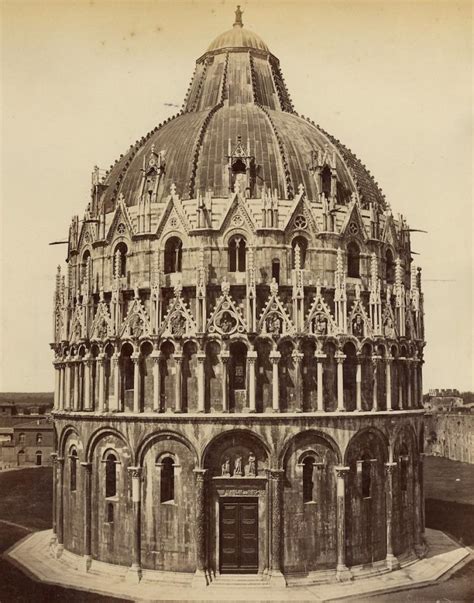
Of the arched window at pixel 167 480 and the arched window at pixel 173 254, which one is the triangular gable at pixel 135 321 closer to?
the arched window at pixel 173 254

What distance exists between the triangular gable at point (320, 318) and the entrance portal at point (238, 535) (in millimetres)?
8678

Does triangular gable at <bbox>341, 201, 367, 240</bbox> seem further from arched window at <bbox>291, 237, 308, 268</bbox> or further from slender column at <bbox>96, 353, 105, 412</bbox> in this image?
slender column at <bbox>96, 353, 105, 412</bbox>

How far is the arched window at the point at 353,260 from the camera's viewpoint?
40.8 metres

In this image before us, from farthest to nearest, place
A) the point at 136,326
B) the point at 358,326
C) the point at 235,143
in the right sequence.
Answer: the point at 235,143 < the point at 358,326 < the point at 136,326

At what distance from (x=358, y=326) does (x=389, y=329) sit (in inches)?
92.3

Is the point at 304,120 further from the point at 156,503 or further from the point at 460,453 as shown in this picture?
the point at 460,453

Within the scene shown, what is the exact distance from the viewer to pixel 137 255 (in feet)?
131

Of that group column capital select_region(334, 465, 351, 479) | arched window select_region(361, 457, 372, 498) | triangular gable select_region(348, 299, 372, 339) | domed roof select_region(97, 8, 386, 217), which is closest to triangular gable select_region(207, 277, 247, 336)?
domed roof select_region(97, 8, 386, 217)

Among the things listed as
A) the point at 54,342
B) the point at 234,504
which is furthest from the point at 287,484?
the point at 54,342

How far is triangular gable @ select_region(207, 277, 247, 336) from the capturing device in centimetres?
3688

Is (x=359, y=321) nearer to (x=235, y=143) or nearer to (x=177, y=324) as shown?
(x=177, y=324)

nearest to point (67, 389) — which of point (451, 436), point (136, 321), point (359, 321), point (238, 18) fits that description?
point (136, 321)

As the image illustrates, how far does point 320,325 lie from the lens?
124 ft

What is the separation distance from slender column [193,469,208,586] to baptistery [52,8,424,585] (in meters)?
0.08
